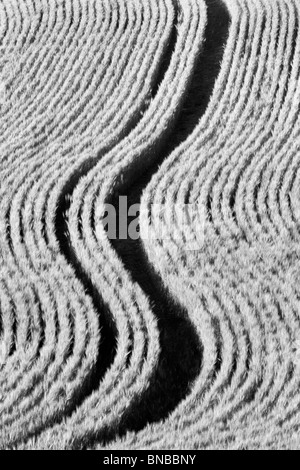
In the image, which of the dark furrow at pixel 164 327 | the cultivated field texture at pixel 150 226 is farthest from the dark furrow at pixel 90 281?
the dark furrow at pixel 164 327

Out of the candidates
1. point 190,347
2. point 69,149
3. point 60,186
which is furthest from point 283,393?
point 69,149

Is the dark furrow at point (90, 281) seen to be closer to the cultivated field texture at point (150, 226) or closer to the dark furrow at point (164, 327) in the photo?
the cultivated field texture at point (150, 226)

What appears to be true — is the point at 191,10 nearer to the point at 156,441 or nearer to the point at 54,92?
the point at 54,92

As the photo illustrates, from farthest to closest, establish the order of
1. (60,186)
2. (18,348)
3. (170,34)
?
(170,34)
(60,186)
(18,348)

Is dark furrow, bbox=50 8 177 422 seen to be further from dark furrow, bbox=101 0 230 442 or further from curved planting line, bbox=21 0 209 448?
dark furrow, bbox=101 0 230 442

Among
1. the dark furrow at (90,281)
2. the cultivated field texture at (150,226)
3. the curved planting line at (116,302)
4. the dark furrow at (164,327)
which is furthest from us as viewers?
the dark furrow at (90,281)

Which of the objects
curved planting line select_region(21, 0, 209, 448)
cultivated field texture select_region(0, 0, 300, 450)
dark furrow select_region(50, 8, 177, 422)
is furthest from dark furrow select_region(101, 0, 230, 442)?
dark furrow select_region(50, 8, 177, 422)
